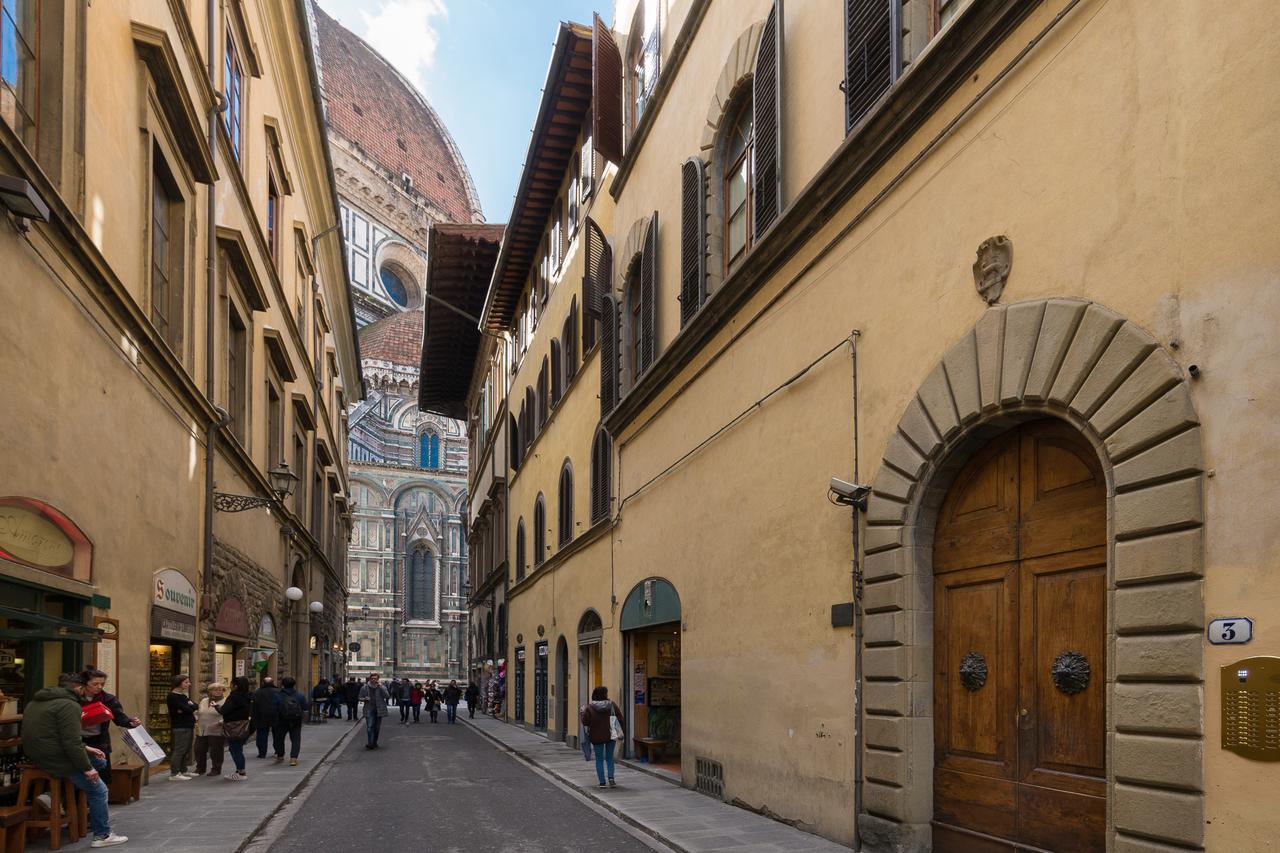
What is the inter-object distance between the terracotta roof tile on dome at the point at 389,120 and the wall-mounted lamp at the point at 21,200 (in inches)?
3182

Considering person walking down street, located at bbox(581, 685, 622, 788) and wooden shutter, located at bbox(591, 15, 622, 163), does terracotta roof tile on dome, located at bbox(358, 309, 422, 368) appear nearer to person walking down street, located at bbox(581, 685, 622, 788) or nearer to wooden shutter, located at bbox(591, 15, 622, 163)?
wooden shutter, located at bbox(591, 15, 622, 163)

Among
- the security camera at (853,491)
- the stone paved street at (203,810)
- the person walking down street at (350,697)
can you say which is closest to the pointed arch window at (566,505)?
the stone paved street at (203,810)

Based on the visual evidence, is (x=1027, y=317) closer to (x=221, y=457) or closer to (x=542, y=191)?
(x=221, y=457)

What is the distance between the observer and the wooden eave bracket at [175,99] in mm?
13172

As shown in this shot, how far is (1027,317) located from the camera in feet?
24.2

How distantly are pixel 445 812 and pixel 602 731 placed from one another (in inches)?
97.4

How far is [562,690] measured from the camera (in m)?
24.2

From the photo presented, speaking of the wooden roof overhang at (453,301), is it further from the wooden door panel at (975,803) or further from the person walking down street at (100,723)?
the wooden door panel at (975,803)

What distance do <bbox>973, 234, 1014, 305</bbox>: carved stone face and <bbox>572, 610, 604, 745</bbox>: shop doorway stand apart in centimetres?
1350

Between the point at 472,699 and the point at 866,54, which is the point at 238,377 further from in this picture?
the point at 472,699

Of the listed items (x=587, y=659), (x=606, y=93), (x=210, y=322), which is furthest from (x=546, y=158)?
(x=587, y=659)

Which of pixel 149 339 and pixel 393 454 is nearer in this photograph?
pixel 149 339

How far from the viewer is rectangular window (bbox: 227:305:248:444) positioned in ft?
64.9

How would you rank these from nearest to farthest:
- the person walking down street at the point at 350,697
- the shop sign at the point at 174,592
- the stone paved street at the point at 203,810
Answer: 1. the stone paved street at the point at 203,810
2. the shop sign at the point at 174,592
3. the person walking down street at the point at 350,697
